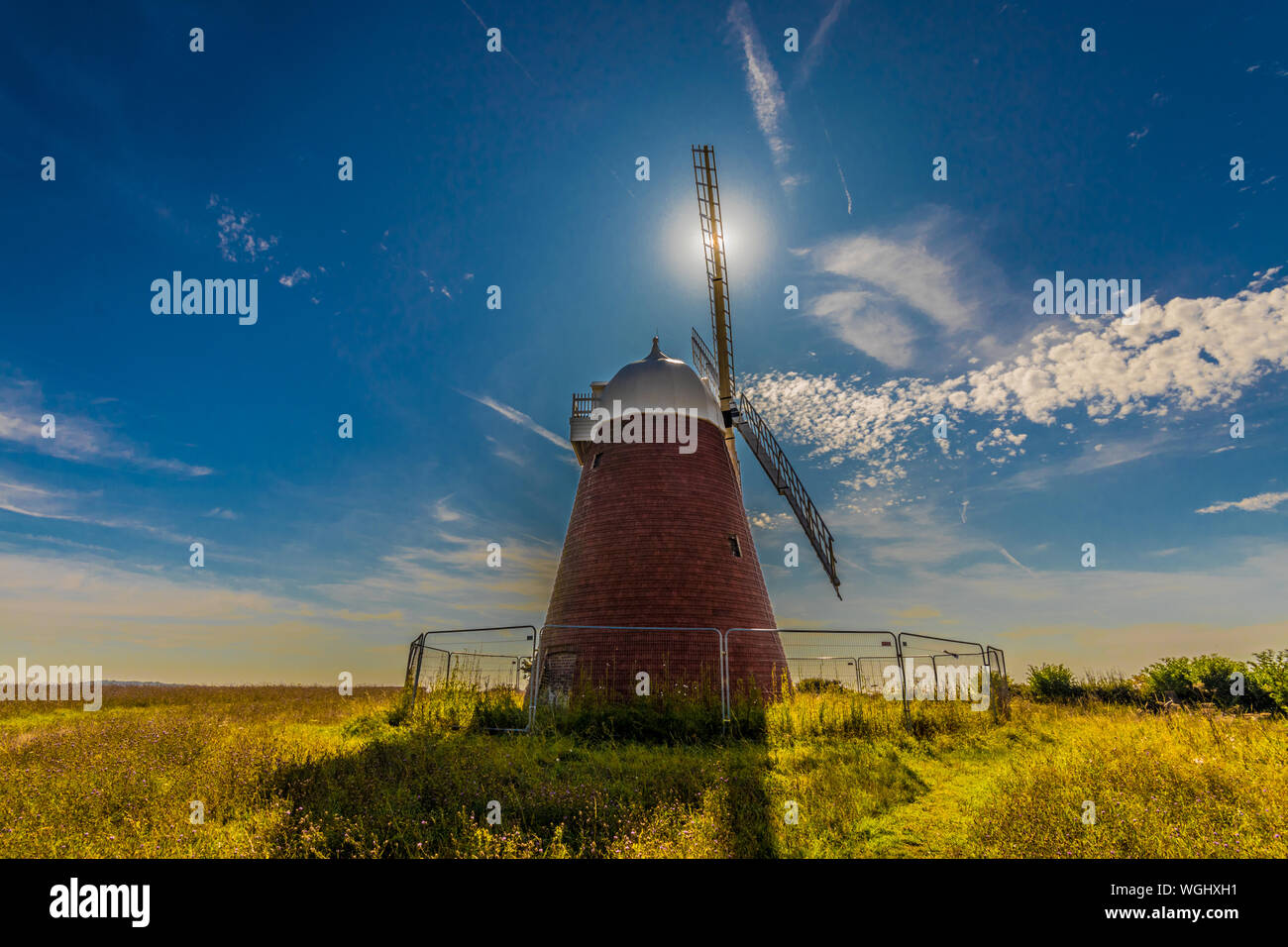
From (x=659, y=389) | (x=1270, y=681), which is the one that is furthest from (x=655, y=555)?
(x=1270, y=681)

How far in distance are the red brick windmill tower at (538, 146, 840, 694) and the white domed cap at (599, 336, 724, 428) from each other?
1.4 inches

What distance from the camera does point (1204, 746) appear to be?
8812 millimetres

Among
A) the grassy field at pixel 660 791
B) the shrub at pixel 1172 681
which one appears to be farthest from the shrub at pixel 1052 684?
the grassy field at pixel 660 791

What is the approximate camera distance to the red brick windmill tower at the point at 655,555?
44.8ft

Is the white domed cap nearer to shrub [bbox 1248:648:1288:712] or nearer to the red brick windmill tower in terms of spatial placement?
the red brick windmill tower

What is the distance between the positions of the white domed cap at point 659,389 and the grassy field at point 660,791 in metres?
8.65

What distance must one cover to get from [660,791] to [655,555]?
7.89m

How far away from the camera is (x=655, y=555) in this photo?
583 inches

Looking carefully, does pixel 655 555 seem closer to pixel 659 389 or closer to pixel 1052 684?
pixel 659 389

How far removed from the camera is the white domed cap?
56.5ft

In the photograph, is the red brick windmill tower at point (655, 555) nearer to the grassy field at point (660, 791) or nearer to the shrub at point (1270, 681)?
the grassy field at point (660, 791)
